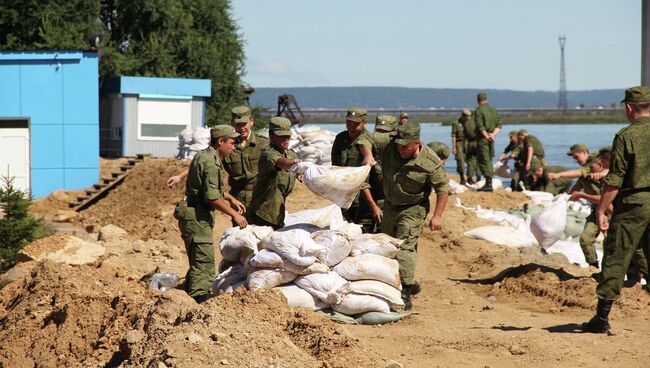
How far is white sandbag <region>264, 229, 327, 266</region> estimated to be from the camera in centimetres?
800

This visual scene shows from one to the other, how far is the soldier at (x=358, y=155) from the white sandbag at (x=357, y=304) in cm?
138

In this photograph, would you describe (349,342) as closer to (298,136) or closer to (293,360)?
(293,360)

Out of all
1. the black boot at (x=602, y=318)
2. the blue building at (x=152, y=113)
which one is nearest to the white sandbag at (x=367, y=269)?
the black boot at (x=602, y=318)

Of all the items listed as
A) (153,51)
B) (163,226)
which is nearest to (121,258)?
(163,226)

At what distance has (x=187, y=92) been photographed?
2522cm

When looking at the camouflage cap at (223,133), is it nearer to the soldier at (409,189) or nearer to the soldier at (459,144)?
the soldier at (409,189)

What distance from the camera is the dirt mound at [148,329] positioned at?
611 cm

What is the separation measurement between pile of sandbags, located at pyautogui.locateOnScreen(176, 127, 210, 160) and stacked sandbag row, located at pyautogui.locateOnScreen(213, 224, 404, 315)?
1222 centimetres

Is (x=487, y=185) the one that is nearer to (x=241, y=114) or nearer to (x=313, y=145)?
(x=313, y=145)

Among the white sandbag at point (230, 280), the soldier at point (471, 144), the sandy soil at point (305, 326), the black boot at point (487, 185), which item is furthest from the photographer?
the soldier at point (471, 144)

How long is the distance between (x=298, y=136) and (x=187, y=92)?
7.76 metres

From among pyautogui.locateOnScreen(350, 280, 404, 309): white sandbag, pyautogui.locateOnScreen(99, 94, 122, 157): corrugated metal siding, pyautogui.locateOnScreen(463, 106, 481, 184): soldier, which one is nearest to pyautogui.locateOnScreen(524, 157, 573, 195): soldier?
pyautogui.locateOnScreen(463, 106, 481, 184): soldier

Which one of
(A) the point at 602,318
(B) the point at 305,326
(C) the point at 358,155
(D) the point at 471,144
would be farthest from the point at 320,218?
(D) the point at 471,144

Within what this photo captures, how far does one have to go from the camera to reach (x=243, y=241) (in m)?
8.38
